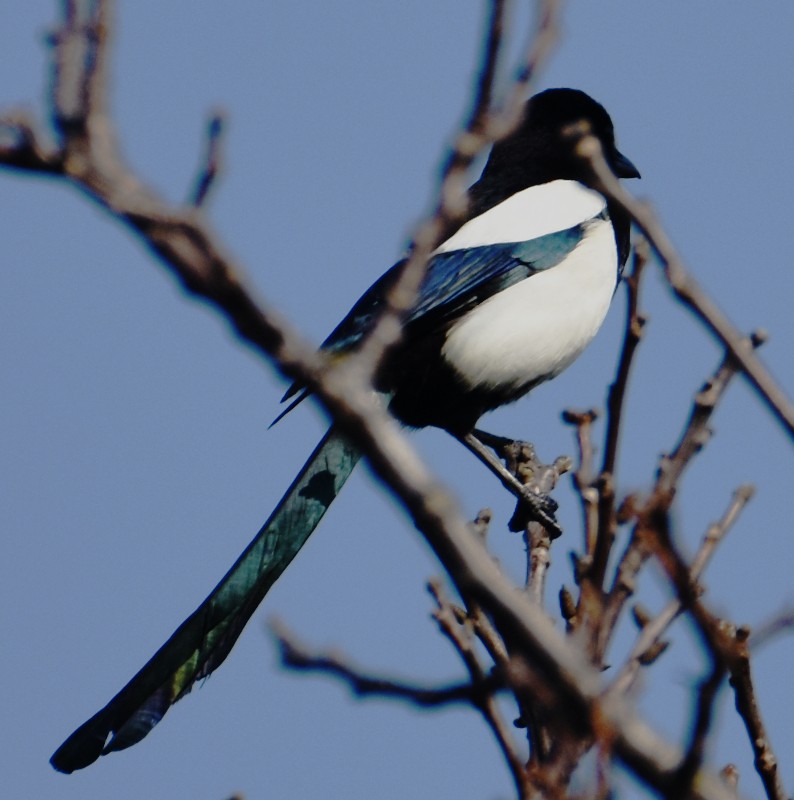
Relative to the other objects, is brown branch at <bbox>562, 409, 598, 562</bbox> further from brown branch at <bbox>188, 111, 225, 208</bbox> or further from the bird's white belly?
the bird's white belly

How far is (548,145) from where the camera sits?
4.44 meters

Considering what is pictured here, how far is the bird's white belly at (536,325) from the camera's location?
12.3 ft

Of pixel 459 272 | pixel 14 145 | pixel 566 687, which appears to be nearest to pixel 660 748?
pixel 566 687

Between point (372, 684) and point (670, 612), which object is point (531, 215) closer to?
point (670, 612)

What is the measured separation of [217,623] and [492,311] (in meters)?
1.37

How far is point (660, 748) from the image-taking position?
910mm

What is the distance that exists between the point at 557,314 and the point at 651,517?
2.96 meters

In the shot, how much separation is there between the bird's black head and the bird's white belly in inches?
18.1

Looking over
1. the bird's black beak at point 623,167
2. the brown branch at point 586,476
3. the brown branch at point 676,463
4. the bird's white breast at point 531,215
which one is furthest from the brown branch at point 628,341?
the bird's black beak at point 623,167

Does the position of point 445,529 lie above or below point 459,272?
below

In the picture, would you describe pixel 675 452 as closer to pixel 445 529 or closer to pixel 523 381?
pixel 445 529

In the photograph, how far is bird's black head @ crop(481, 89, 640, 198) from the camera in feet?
14.4

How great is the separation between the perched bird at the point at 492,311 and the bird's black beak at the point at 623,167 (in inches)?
13.0

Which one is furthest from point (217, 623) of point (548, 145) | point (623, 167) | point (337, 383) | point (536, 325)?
point (623, 167)
